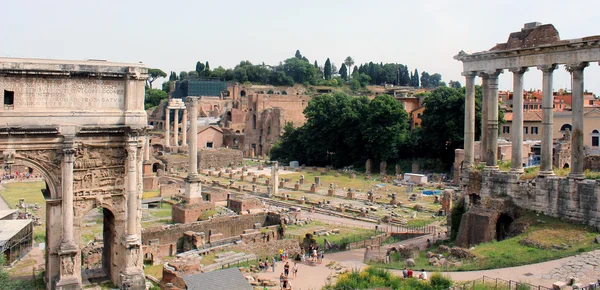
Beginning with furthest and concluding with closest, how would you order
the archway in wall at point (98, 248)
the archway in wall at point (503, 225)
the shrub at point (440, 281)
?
the archway in wall at point (503, 225)
the archway in wall at point (98, 248)
the shrub at point (440, 281)

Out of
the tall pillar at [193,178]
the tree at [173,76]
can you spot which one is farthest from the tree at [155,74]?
the tall pillar at [193,178]

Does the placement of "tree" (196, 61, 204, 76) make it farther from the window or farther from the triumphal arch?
the window

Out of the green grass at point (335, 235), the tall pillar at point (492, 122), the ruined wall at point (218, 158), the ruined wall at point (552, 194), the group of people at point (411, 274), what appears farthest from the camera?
the ruined wall at point (218, 158)

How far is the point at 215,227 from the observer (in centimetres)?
2802

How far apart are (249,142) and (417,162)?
33.7m

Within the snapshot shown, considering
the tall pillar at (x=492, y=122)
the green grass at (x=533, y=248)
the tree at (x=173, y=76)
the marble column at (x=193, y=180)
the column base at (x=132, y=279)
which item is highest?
the tree at (x=173, y=76)

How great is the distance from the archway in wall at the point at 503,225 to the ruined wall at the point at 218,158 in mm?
45702

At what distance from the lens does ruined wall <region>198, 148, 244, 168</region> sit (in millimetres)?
64938

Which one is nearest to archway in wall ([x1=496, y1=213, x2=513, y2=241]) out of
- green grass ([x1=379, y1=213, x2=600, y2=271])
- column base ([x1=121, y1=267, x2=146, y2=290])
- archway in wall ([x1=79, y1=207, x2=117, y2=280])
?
green grass ([x1=379, y1=213, x2=600, y2=271])

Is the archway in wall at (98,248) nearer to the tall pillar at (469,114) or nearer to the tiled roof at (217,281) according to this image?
the tiled roof at (217,281)

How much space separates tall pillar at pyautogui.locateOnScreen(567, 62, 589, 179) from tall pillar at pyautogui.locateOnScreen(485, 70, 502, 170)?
2.96 m

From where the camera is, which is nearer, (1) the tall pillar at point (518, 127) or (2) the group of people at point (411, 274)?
(2) the group of people at point (411, 274)

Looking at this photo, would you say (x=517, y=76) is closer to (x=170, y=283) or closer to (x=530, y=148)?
(x=170, y=283)

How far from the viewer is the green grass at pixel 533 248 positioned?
58.4ft
